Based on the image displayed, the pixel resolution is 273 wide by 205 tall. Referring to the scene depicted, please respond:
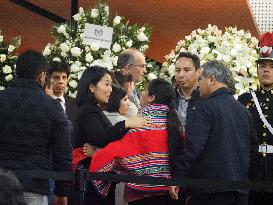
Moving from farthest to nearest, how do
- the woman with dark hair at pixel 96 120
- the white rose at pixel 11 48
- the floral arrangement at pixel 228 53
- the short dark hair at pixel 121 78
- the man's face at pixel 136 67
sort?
the white rose at pixel 11 48, the floral arrangement at pixel 228 53, the man's face at pixel 136 67, the short dark hair at pixel 121 78, the woman with dark hair at pixel 96 120

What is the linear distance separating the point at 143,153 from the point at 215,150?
1.51ft

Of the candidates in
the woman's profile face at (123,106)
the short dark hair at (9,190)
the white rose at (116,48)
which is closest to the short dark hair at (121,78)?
the woman's profile face at (123,106)

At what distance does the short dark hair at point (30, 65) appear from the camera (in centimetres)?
459

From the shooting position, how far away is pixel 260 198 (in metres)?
5.40

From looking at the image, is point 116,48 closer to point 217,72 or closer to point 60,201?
point 217,72

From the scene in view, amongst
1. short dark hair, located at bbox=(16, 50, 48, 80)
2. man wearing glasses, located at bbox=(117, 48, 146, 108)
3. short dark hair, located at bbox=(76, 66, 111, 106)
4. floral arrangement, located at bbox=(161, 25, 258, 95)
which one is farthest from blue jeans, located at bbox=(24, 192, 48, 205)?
floral arrangement, located at bbox=(161, 25, 258, 95)

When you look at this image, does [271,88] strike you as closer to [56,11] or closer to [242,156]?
[242,156]

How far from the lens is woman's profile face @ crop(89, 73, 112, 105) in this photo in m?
5.24

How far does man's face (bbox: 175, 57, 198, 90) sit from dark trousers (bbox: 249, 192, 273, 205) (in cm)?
99

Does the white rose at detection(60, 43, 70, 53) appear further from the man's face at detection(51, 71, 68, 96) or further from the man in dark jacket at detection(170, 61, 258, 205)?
the man in dark jacket at detection(170, 61, 258, 205)

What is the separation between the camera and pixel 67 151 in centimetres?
462

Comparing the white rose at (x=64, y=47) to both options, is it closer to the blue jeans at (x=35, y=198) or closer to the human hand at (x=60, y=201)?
the human hand at (x=60, y=201)

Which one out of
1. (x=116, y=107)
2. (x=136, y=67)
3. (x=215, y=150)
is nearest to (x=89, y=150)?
(x=116, y=107)

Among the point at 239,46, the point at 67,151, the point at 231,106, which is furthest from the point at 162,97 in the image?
the point at 239,46
